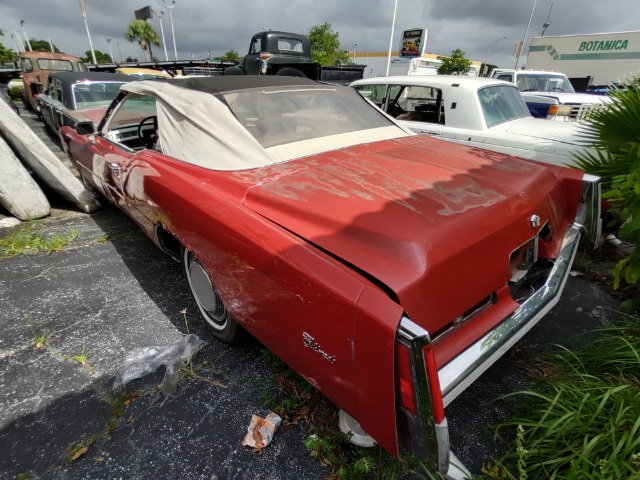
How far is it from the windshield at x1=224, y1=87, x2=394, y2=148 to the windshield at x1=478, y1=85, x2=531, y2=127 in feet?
7.32

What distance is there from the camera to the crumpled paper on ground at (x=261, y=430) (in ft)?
5.56

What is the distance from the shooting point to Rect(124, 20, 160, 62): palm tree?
4512cm

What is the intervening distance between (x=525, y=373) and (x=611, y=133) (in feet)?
6.57

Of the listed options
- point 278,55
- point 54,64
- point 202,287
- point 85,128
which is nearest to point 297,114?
point 202,287

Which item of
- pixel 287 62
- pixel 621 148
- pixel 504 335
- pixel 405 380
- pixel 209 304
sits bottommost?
pixel 209 304

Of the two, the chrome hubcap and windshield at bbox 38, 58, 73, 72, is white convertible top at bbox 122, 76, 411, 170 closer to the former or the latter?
the chrome hubcap

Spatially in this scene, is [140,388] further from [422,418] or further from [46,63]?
[46,63]

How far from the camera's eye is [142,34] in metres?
45.3

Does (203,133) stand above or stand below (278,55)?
below

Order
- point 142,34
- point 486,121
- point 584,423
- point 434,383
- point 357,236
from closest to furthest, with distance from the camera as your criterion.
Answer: point 434,383 → point 357,236 → point 584,423 → point 486,121 → point 142,34

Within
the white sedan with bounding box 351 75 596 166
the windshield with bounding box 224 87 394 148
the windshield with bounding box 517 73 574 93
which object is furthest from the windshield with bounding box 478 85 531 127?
the windshield with bounding box 517 73 574 93

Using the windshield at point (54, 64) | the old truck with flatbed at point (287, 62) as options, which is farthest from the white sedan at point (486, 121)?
the windshield at point (54, 64)

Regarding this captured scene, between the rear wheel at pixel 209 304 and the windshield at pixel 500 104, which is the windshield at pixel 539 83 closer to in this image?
the windshield at pixel 500 104

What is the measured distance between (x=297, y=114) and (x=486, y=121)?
294 centimetres
